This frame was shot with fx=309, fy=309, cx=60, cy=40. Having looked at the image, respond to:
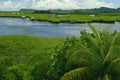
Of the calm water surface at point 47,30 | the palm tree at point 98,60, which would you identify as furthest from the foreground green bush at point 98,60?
the calm water surface at point 47,30

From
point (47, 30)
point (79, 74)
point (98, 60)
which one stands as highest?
point (98, 60)

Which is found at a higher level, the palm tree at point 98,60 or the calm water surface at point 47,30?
the palm tree at point 98,60

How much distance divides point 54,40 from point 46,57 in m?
26.5

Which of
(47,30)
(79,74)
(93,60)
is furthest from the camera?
(47,30)

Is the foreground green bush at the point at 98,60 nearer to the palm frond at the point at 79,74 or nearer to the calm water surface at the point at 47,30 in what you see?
the palm frond at the point at 79,74

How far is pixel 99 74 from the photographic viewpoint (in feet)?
58.9

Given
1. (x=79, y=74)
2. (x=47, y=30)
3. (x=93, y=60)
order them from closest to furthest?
(x=79, y=74) < (x=93, y=60) < (x=47, y=30)

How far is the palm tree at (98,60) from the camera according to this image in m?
16.8

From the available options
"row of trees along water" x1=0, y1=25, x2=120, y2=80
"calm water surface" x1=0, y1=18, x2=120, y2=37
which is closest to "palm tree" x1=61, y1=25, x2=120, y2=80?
"row of trees along water" x1=0, y1=25, x2=120, y2=80

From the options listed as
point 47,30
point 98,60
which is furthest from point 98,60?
point 47,30

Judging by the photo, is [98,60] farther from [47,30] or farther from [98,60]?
[47,30]

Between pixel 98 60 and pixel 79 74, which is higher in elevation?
pixel 98 60

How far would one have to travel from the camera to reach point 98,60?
17.3m

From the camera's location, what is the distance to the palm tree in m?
16.8
